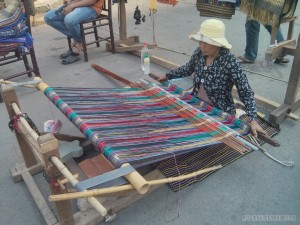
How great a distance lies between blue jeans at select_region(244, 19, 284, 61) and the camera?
3432 mm

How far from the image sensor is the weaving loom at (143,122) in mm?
1480

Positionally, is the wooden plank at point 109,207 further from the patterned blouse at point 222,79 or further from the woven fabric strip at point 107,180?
the patterned blouse at point 222,79

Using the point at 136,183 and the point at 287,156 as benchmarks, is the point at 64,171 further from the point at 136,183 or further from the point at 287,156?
the point at 287,156

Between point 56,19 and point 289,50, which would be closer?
point 289,50

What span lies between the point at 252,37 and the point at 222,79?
1.72 meters

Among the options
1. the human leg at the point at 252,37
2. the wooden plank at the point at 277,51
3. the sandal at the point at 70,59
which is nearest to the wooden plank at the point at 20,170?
the wooden plank at the point at 277,51

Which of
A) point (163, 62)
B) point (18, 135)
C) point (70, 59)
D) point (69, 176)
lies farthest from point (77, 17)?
point (69, 176)

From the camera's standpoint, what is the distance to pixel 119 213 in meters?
1.74

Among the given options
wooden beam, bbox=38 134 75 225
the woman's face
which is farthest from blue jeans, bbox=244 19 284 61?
wooden beam, bbox=38 134 75 225

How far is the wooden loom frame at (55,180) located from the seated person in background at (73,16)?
6.87 feet

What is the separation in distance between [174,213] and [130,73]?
2.18 metres

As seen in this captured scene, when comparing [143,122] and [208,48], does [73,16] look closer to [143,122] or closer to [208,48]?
[208,48]

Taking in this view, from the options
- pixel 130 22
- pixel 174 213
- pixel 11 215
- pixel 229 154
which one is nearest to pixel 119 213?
pixel 174 213

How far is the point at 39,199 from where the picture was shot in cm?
180
